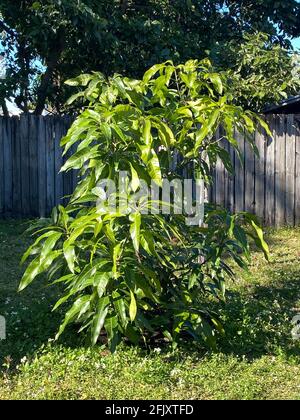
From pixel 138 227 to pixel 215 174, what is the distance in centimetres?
580

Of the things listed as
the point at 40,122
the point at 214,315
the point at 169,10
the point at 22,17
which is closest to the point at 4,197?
the point at 40,122

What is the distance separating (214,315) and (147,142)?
4.73 ft

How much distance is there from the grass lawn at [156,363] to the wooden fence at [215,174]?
12.4ft

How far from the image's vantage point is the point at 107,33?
909cm

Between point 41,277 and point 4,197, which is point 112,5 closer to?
point 4,197

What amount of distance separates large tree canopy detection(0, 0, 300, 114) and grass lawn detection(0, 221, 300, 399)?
529cm

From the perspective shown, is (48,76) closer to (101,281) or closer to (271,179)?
(271,179)

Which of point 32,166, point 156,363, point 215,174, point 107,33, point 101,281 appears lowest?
point 156,363

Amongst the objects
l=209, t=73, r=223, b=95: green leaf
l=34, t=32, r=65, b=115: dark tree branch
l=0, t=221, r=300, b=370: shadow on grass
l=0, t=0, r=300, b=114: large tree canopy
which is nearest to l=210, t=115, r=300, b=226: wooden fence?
l=0, t=0, r=300, b=114: large tree canopy

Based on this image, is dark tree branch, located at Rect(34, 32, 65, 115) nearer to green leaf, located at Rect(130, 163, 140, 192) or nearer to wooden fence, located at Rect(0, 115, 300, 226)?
wooden fence, located at Rect(0, 115, 300, 226)

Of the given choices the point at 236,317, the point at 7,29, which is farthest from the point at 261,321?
the point at 7,29

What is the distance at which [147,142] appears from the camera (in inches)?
134

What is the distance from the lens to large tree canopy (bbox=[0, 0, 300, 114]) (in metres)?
8.94

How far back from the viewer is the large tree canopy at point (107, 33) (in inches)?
352
